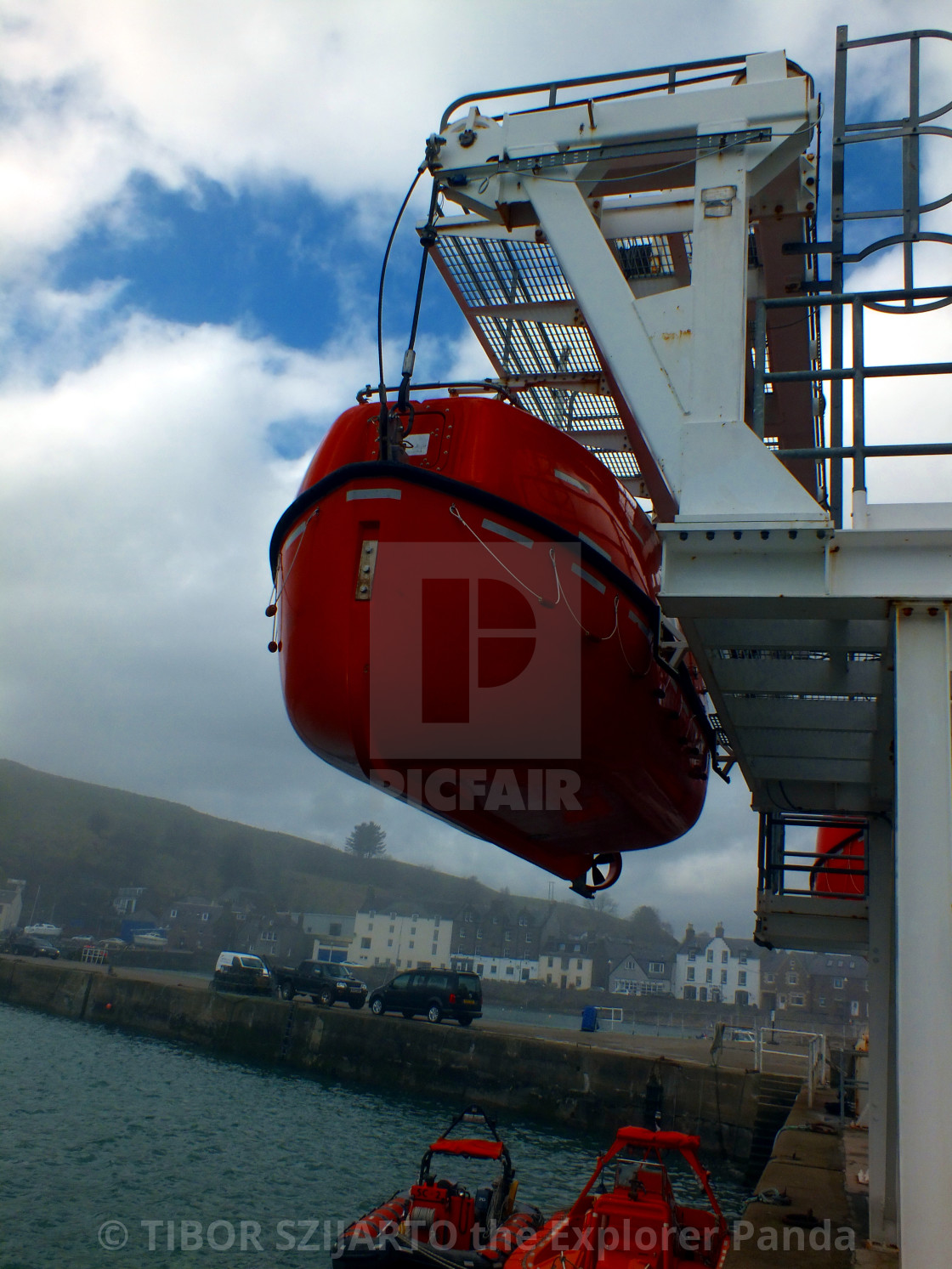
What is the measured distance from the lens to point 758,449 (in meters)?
3.53

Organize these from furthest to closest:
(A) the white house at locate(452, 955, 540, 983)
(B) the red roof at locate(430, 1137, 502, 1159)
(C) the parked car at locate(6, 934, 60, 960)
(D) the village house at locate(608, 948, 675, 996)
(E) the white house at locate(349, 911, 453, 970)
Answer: (E) the white house at locate(349, 911, 453, 970) < (A) the white house at locate(452, 955, 540, 983) < (D) the village house at locate(608, 948, 675, 996) < (C) the parked car at locate(6, 934, 60, 960) < (B) the red roof at locate(430, 1137, 502, 1159)

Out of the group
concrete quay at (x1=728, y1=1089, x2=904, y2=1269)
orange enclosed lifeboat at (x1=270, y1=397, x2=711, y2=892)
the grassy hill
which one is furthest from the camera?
the grassy hill

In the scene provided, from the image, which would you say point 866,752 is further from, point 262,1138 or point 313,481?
point 262,1138

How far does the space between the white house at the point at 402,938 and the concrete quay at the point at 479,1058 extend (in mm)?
48348

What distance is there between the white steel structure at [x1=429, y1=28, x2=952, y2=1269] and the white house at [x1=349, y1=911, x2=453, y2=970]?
75202 mm

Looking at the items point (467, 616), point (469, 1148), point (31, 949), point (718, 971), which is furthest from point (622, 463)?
point (718, 971)

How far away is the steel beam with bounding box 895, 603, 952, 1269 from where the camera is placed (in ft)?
8.59

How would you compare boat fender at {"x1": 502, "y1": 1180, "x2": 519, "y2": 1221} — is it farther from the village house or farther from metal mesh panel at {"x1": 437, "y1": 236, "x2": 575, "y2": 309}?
the village house

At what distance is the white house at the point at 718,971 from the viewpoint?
69.8m

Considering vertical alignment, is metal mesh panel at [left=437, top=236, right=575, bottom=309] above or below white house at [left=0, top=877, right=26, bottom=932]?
above

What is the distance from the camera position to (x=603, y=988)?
7375cm

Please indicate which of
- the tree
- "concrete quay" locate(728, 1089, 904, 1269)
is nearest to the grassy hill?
the tree

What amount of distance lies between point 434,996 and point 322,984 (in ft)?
15.3

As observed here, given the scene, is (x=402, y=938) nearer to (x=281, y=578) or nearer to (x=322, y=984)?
(x=322, y=984)
